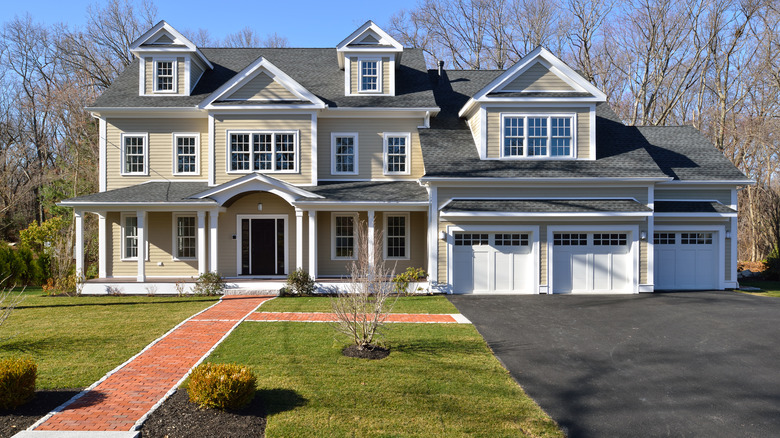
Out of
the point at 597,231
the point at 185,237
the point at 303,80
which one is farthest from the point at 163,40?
the point at 597,231

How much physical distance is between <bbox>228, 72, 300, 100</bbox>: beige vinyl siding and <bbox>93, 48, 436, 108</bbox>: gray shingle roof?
5.64 feet

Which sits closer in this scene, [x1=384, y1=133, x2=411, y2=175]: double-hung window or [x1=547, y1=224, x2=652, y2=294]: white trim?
[x1=547, y1=224, x2=652, y2=294]: white trim

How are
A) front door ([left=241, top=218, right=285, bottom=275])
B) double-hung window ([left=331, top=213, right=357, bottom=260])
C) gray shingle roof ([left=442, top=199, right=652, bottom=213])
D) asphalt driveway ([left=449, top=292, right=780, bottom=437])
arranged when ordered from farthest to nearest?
double-hung window ([left=331, top=213, right=357, bottom=260])
front door ([left=241, top=218, right=285, bottom=275])
gray shingle roof ([left=442, top=199, right=652, bottom=213])
asphalt driveway ([left=449, top=292, right=780, bottom=437])

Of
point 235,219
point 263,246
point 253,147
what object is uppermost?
point 253,147

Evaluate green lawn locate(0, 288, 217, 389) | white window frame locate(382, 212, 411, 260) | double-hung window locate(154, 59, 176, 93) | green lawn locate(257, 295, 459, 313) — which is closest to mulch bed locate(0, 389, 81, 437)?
green lawn locate(0, 288, 217, 389)

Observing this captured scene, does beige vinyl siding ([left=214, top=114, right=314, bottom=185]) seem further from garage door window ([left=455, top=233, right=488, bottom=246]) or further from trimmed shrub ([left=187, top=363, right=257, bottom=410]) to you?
trimmed shrub ([left=187, top=363, right=257, bottom=410])

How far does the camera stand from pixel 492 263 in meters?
16.2

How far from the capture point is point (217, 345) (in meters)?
9.39

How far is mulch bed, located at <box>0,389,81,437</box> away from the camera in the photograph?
5.76 meters

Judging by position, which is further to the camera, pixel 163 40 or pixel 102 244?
pixel 163 40

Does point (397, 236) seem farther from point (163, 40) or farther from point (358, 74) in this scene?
point (163, 40)

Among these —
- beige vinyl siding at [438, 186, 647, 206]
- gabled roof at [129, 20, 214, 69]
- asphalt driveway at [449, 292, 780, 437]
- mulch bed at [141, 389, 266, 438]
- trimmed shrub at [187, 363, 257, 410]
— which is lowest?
asphalt driveway at [449, 292, 780, 437]

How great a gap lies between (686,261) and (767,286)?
498 centimetres

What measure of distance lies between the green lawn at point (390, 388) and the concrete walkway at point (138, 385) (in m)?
0.67
